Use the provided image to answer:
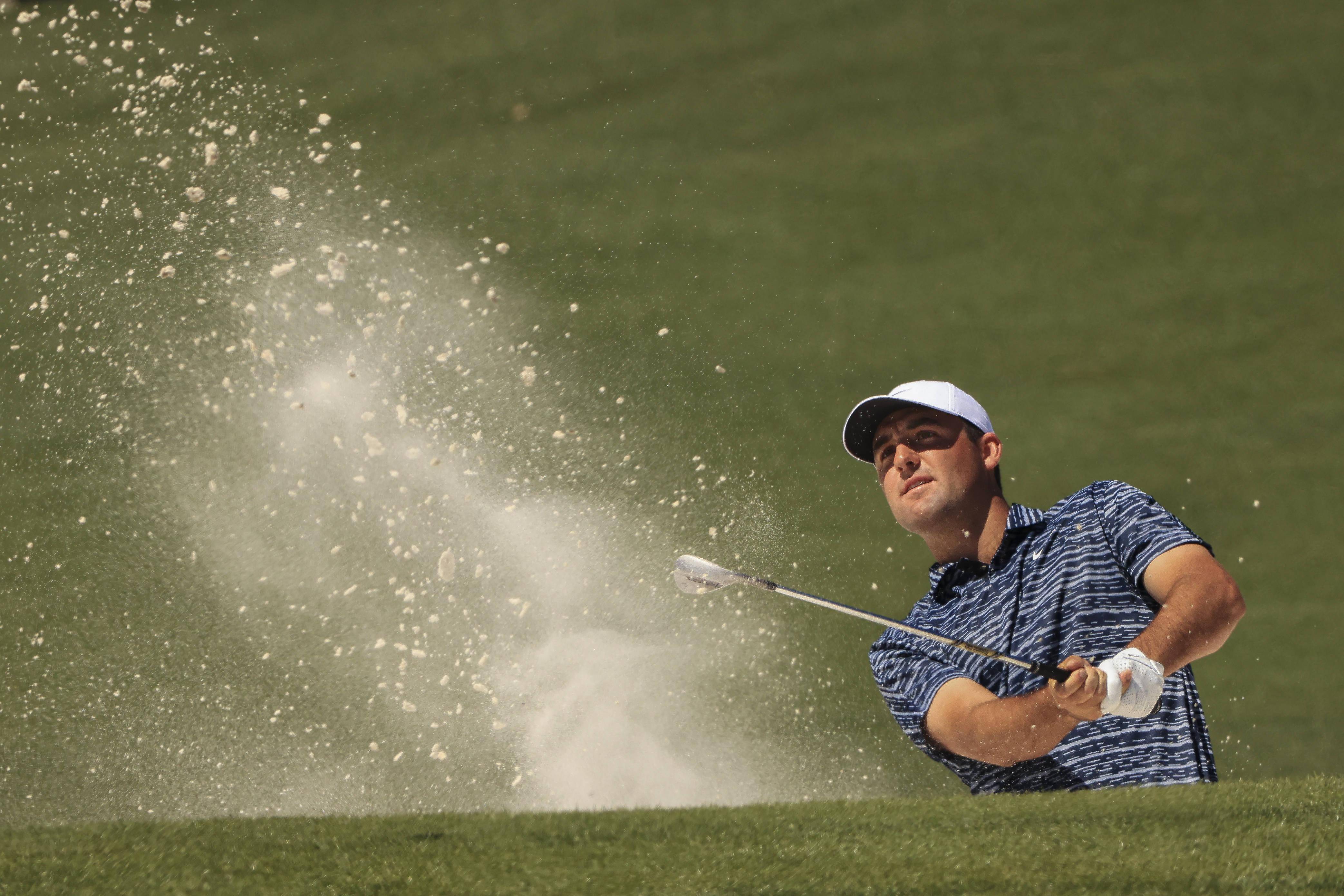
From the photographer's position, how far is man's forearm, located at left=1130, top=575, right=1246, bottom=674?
1.83 metres

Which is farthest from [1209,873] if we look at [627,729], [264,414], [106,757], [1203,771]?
[106,757]

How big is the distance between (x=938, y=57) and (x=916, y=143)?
0.21 metres

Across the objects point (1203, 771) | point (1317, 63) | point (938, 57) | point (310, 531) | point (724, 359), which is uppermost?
point (938, 57)

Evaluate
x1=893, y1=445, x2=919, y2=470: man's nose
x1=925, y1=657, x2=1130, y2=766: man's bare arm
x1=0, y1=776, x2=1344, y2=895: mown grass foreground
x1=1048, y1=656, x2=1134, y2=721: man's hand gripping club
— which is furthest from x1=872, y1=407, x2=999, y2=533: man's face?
x1=0, y1=776, x2=1344, y2=895: mown grass foreground

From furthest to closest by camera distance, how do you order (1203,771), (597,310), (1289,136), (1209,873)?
(597,310)
(1289,136)
(1203,771)
(1209,873)

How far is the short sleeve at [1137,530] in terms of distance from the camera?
1.92 m

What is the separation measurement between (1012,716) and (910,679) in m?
0.26

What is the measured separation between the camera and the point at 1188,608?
1850 millimetres

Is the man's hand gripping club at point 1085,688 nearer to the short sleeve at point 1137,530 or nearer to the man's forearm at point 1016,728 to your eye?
the man's forearm at point 1016,728

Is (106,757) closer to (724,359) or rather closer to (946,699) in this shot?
(724,359)

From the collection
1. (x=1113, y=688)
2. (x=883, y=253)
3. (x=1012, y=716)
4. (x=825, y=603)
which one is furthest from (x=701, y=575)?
(x=883, y=253)

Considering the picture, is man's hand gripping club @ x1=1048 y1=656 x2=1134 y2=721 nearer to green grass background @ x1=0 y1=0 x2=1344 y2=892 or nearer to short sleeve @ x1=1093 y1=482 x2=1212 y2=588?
short sleeve @ x1=1093 y1=482 x2=1212 y2=588

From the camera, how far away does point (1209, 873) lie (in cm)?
136

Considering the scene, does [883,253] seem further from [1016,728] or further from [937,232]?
[1016,728]
